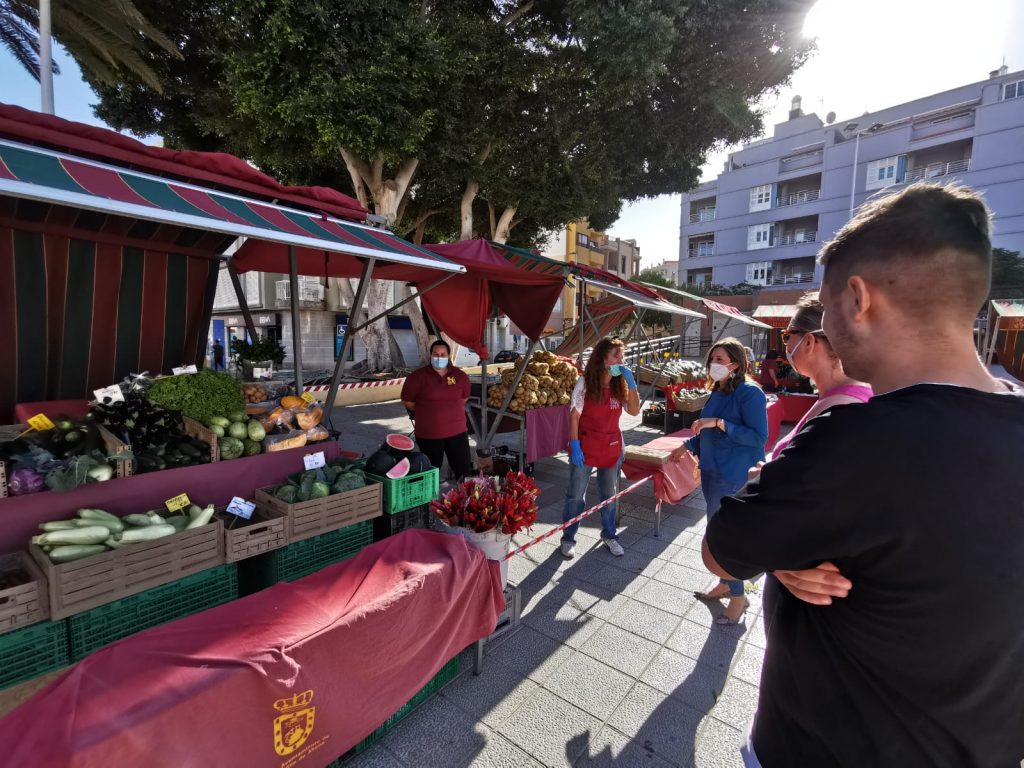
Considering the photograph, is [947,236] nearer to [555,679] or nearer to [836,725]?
[836,725]

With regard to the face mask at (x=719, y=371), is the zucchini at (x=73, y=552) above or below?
below

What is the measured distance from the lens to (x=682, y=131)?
40.5 ft

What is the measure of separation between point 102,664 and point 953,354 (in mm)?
2575

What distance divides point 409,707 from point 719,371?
296 centimetres

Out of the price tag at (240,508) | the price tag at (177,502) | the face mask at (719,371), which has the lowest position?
the price tag at (240,508)

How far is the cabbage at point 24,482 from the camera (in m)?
2.30

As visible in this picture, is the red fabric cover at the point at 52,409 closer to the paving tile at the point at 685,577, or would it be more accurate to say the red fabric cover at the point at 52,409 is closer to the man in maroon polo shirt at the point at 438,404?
the man in maroon polo shirt at the point at 438,404

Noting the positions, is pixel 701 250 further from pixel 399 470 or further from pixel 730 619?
pixel 399 470

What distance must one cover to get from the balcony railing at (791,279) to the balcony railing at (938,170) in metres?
7.58

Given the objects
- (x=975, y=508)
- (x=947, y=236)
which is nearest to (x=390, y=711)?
(x=975, y=508)

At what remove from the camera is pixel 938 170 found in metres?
30.7

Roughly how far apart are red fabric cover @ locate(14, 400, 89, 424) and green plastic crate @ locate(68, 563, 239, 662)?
1.66m

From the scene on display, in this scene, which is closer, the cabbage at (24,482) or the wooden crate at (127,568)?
the wooden crate at (127,568)

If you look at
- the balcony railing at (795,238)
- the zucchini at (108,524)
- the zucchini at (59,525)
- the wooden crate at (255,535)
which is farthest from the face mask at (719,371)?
the balcony railing at (795,238)
